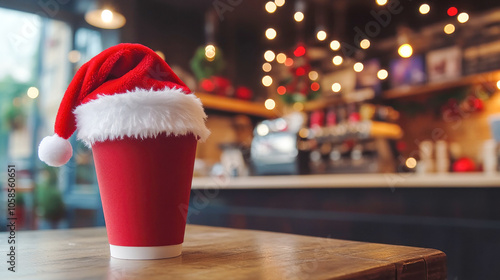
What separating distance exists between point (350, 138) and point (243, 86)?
1490 mm

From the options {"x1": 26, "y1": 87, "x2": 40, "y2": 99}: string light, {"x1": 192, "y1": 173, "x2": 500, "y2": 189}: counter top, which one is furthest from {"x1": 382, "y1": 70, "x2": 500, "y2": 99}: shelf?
{"x1": 26, "y1": 87, "x2": 40, "y2": 99}: string light

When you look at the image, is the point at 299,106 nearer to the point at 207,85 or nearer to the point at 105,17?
the point at 207,85

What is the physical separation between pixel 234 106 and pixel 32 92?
1.82m

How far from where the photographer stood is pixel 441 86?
344cm

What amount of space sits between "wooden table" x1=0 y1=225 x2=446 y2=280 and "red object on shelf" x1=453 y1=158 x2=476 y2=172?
2938 mm

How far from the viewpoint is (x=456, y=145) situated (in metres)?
3.56

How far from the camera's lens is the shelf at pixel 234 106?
3.76m

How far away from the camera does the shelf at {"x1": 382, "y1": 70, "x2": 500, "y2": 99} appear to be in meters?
3.21

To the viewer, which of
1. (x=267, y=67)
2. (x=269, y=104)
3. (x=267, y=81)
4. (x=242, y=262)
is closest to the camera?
(x=242, y=262)

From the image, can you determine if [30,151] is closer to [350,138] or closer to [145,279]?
[350,138]

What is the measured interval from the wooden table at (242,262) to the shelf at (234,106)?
285cm

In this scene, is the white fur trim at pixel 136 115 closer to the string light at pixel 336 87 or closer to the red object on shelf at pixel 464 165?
the red object on shelf at pixel 464 165

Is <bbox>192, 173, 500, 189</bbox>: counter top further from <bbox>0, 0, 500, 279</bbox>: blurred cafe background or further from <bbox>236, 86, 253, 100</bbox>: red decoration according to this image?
<bbox>236, 86, 253, 100</bbox>: red decoration

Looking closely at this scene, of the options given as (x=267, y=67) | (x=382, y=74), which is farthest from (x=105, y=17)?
(x=382, y=74)
